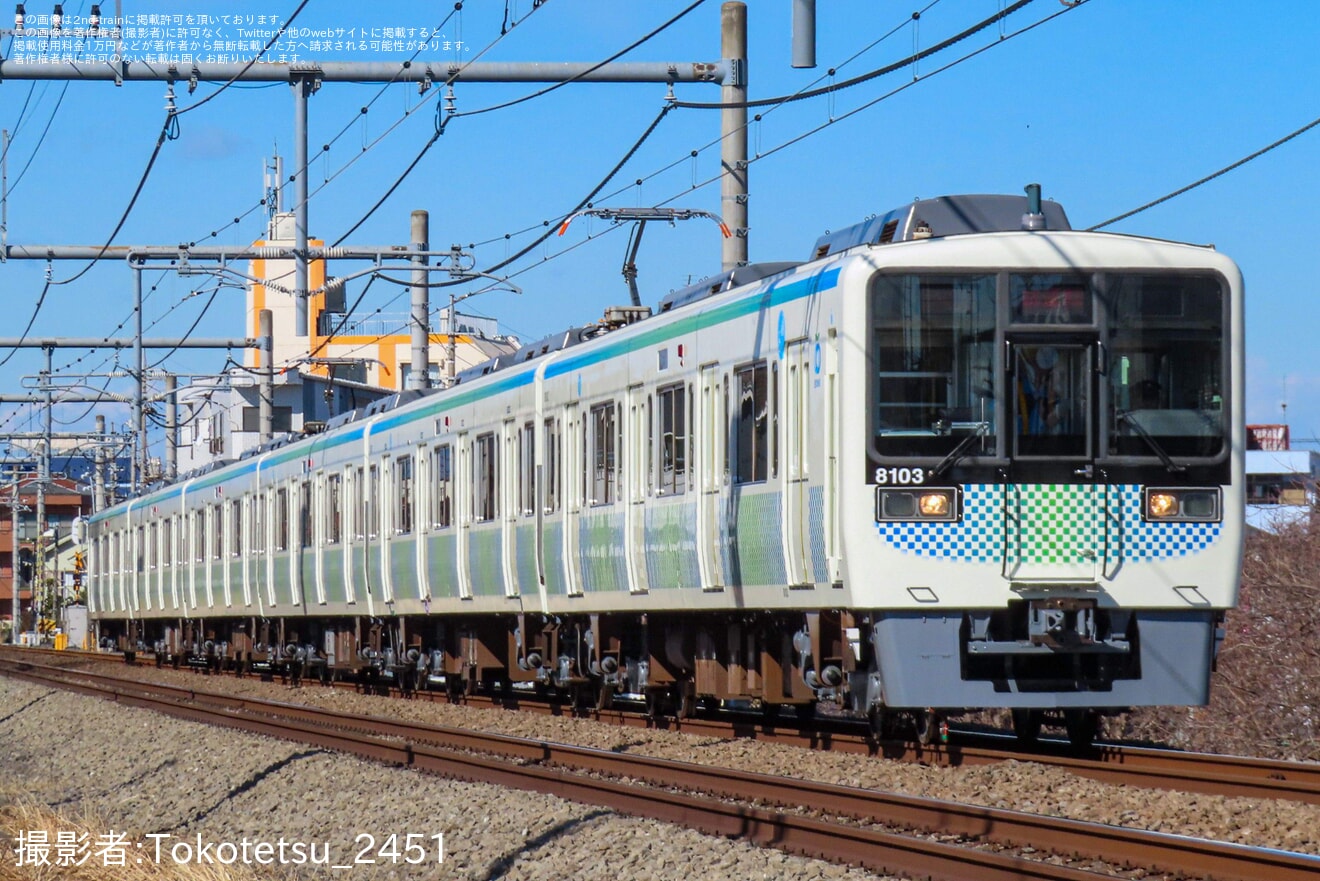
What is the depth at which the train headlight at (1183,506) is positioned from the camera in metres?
11.3

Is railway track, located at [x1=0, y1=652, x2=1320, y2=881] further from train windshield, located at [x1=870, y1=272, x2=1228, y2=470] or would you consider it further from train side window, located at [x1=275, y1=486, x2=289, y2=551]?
train side window, located at [x1=275, y1=486, x2=289, y2=551]

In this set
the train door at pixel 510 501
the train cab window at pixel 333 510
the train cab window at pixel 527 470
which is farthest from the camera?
the train cab window at pixel 333 510

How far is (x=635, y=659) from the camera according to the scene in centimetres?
1587

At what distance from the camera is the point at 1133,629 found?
36.9 ft

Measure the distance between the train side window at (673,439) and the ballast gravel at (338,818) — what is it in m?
2.91

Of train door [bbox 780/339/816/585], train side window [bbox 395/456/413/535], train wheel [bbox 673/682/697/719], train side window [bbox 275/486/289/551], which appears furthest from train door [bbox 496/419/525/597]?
train side window [bbox 275/486/289/551]

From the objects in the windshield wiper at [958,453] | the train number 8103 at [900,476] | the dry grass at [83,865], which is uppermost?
the windshield wiper at [958,453]

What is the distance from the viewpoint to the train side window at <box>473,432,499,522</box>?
60.6 ft

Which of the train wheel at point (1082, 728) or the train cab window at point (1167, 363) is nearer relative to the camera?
the train cab window at point (1167, 363)

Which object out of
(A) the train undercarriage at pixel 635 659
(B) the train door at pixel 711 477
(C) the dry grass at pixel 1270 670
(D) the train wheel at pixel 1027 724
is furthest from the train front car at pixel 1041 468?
(C) the dry grass at pixel 1270 670

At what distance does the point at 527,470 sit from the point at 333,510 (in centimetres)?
723

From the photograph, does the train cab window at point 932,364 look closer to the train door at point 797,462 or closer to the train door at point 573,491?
the train door at point 797,462

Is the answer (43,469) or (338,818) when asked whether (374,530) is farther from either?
→ (43,469)

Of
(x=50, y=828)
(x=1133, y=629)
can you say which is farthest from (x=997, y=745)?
(x=50, y=828)
